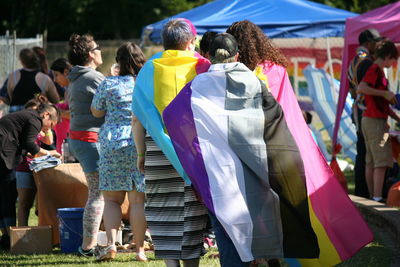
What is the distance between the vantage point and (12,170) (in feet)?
25.1

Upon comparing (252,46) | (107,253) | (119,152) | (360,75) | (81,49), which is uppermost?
(252,46)

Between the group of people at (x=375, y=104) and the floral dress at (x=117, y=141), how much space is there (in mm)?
3662

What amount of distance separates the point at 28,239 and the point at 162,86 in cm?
266

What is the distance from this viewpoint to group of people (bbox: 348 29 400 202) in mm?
9070

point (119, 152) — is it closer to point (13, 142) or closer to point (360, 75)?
point (13, 142)

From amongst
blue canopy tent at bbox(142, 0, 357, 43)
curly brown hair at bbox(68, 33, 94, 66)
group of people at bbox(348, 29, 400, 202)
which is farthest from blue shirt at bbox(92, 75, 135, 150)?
blue canopy tent at bbox(142, 0, 357, 43)

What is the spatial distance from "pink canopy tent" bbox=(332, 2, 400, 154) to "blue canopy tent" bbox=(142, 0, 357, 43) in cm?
314

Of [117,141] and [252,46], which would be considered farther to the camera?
[117,141]

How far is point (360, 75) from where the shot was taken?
933 cm

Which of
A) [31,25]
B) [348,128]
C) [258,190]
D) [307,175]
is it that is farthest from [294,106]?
[31,25]

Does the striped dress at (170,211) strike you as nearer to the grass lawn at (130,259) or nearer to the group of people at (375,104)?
the grass lawn at (130,259)

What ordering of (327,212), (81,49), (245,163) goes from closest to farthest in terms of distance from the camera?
(245,163)
(327,212)
(81,49)

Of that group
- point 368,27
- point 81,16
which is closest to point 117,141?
point 368,27

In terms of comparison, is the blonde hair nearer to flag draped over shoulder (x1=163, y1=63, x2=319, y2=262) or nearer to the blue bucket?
flag draped over shoulder (x1=163, y1=63, x2=319, y2=262)
